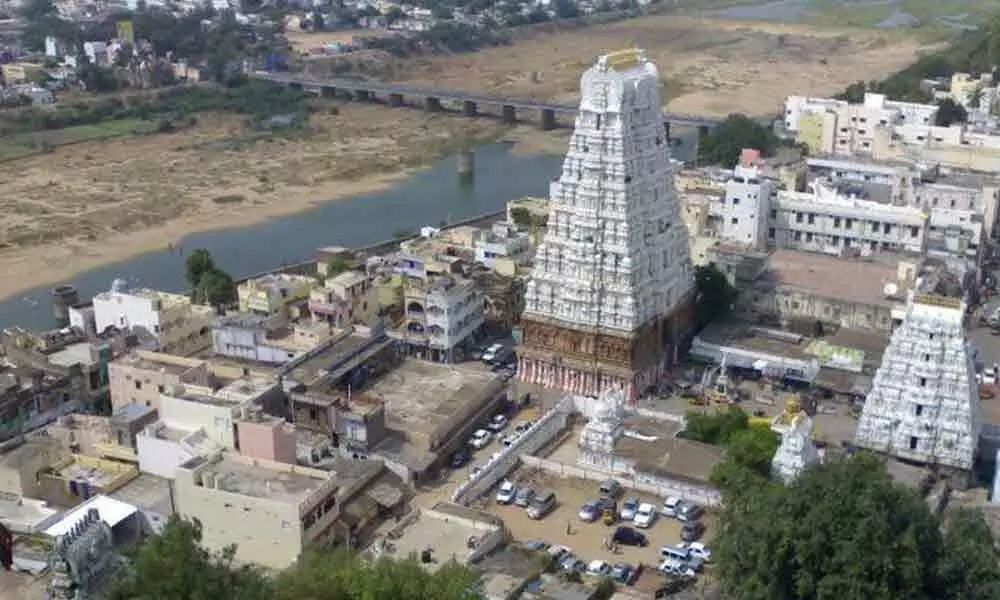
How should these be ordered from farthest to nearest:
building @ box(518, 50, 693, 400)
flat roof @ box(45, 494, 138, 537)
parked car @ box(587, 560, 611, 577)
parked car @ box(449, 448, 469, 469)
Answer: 1. building @ box(518, 50, 693, 400)
2. parked car @ box(449, 448, 469, 469)
3. flat roof @ box(45, 494, 138, 537)
4. parked car @ box(587, 560, 611, 577)

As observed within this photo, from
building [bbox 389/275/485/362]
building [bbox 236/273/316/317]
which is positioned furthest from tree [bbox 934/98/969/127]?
building [bbox 236/273/316/317]

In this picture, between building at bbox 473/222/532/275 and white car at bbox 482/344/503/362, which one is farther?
building at bbox 473/222/532/275

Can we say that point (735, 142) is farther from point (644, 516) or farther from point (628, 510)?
point (644, 516)

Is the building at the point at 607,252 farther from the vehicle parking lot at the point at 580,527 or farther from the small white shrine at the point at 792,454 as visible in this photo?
the small white shrine at the point at 792,454

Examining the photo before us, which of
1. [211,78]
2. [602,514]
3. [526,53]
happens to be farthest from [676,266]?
[526,53]

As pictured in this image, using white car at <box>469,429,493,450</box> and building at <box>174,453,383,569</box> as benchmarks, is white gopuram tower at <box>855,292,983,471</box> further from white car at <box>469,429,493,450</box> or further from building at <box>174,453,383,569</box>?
building at <box>174,453,383,569</box>

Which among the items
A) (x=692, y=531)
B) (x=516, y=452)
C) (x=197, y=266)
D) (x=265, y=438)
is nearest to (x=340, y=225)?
(x=197, y=266)

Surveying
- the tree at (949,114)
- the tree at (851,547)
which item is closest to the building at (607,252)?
the tree at (851,547)
